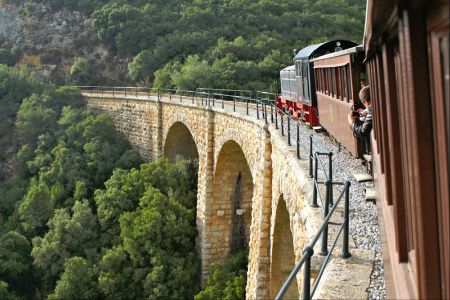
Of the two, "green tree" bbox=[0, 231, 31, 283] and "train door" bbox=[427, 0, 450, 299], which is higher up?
"train door" bbox=[427, 0, 450, 299]

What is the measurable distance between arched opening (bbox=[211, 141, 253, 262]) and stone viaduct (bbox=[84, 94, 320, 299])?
3 centimetres

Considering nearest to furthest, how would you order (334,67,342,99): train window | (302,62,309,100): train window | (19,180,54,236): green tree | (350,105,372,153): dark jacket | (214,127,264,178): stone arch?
(350,105,372,153): dark jacket
(334,67,342,99): train window
(214,127,264,178): stone arch
(302,62,309,100): train window
(19,180,54,236): green tree

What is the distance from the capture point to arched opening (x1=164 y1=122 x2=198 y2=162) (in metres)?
22.1

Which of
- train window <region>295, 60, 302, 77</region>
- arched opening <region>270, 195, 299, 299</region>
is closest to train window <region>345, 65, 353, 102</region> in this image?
arched opening <region>270, 195, 299, 299</region>

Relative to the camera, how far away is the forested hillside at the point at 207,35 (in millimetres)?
28094

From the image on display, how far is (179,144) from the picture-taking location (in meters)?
22.7

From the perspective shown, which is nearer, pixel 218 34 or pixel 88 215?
pixel 88 215

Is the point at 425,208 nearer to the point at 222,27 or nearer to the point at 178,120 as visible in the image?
the point at 178,120

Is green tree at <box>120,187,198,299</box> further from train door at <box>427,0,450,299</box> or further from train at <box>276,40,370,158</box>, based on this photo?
train door at <box>427,0,450,299</box>

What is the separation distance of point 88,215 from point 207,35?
19.5 m

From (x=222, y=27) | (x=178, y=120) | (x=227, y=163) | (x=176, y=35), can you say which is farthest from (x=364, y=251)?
(x=222, y=27)

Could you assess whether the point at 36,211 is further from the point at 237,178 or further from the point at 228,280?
the point at 228,280

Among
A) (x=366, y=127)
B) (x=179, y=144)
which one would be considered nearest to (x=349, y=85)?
(x=366, y=127)

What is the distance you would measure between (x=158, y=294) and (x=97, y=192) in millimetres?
6185
